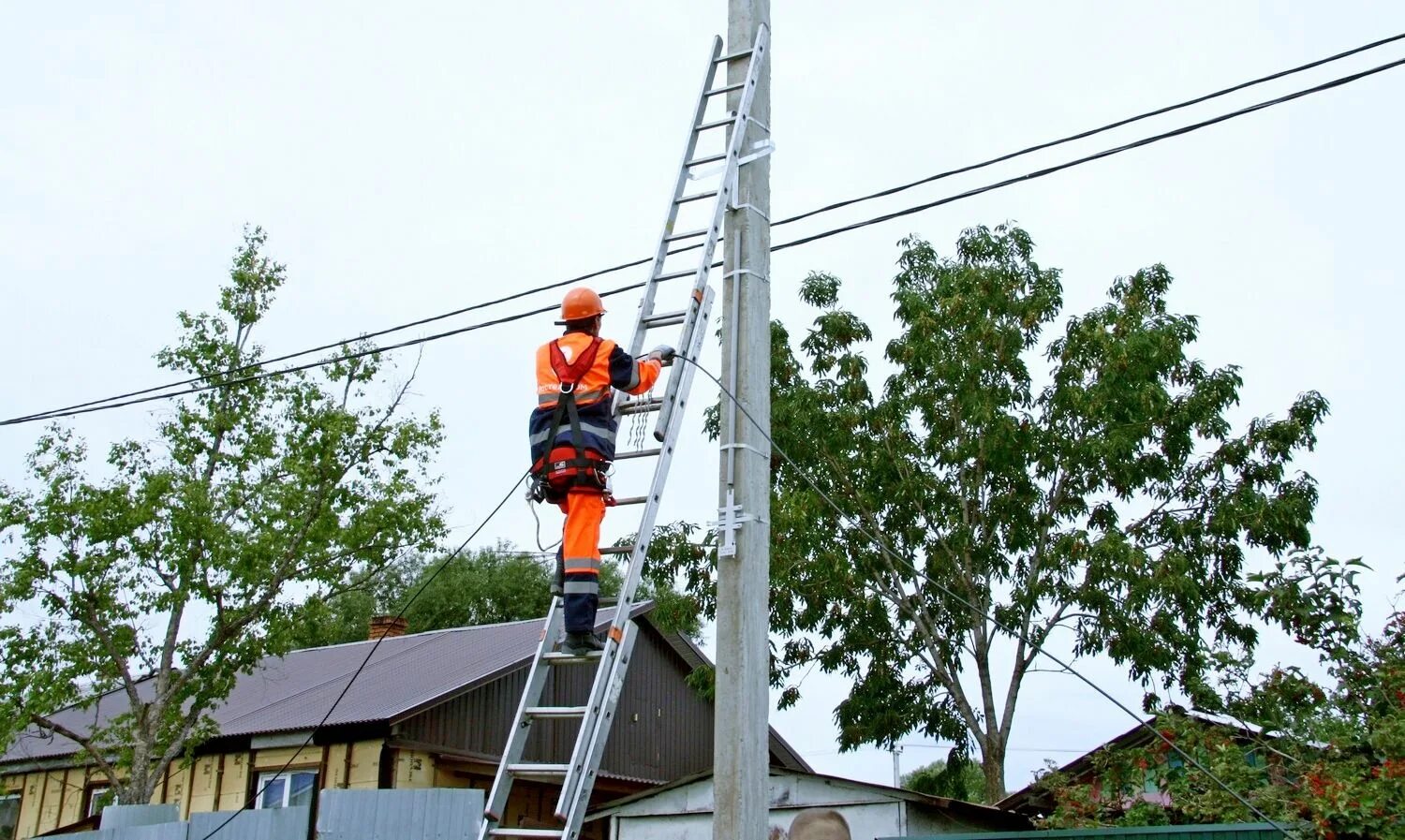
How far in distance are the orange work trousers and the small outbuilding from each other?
23.3 ft

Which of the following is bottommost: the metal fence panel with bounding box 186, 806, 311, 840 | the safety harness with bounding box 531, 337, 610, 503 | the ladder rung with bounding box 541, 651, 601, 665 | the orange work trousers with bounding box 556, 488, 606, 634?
the metal fence panel with bounding box 186, 806, 311, 840

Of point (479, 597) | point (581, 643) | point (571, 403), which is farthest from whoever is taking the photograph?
point (479, 597)

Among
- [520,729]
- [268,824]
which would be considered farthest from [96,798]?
[520,729]

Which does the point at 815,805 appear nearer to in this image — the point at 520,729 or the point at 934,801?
the point at 934,801

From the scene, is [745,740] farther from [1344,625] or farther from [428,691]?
[428,691]

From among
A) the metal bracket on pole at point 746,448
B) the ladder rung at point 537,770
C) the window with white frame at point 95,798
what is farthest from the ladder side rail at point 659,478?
the window with white frame at point 95,798

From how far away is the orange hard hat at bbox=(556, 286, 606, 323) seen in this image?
6234 millimetres

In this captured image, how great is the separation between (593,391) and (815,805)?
26.0 feet

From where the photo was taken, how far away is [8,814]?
2367 centimetres

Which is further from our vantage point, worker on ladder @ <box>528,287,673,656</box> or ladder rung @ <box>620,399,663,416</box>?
ladder rung @ <box>620,399,663,416</box>

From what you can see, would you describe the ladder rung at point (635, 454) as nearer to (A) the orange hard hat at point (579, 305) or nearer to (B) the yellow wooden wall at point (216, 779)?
(A) the orange hard hat at point (579, 305)

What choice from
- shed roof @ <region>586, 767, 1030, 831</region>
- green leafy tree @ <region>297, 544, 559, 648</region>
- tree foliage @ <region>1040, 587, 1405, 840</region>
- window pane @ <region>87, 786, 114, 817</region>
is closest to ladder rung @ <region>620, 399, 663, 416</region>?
tree foliage @ <region>1040, 587, 1405, 840</region>

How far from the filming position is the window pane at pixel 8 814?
23.2 meters

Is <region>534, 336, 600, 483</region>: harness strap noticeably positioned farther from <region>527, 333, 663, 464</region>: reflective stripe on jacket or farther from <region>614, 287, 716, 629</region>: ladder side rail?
<region>614, 287, 716, 629</region>: ladder side rail
